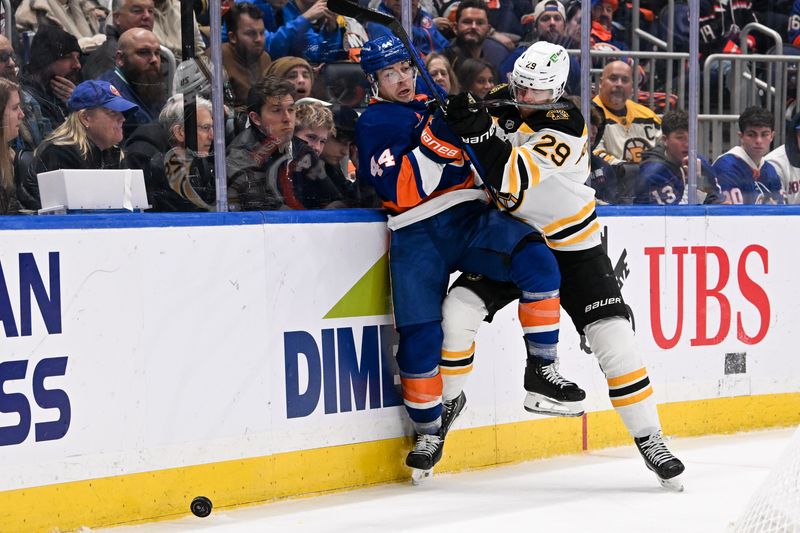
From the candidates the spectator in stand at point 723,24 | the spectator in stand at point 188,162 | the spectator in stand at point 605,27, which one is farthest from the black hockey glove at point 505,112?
the spectator in stand at point 723,24

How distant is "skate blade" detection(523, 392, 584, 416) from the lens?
4.20 meters

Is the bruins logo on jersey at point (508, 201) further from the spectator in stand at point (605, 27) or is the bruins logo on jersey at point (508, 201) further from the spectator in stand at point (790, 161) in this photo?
the spectator in stand at point (790, 161)

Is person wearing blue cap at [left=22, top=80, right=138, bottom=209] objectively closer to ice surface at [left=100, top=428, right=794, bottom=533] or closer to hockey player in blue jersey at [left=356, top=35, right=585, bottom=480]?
hockey player in blue jersey at [left=356, top=35, right=585, bottom=480]

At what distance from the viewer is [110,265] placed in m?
3.60

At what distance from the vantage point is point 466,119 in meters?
3.82

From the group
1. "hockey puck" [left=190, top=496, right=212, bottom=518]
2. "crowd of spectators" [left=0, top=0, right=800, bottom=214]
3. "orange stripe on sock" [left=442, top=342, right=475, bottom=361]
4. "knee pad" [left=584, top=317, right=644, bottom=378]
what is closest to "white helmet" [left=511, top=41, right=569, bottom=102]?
"crowd of spectators" [left=0, top=0, right=800, bottom=214]

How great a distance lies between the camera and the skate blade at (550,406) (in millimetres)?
4195

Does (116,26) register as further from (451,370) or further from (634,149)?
(634,149)

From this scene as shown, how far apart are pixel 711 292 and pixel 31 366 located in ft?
9.95

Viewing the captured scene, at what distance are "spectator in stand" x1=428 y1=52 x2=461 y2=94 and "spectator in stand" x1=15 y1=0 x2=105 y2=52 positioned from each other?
1335 mm

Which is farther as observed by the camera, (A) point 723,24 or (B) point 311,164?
(A) point 723,24

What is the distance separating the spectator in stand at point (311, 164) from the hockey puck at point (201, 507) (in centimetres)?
104

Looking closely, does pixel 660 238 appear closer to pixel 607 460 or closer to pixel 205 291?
pixel 607 460

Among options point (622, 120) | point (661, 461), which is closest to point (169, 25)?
point (622, 120)
